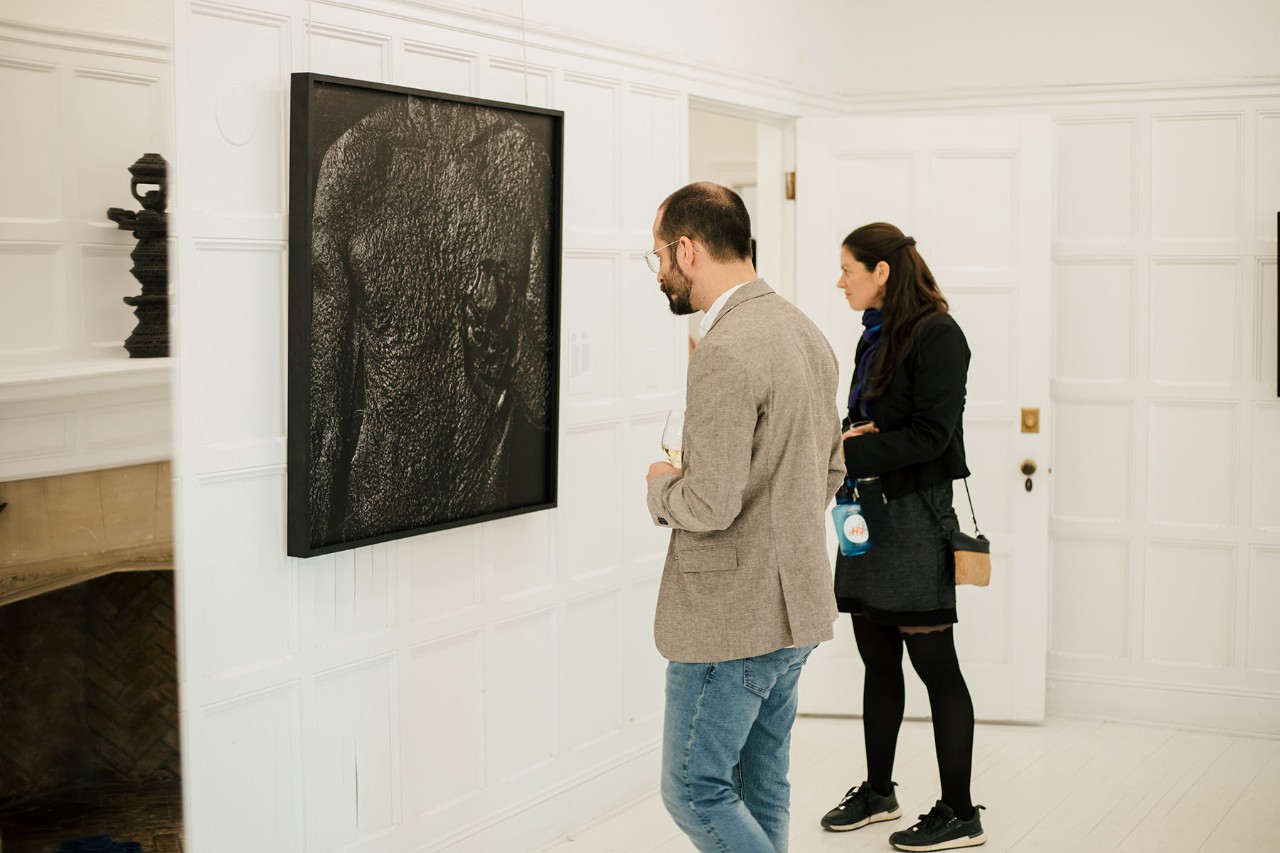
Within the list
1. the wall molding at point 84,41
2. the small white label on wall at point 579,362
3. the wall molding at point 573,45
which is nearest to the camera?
the wall molding at point 84,41

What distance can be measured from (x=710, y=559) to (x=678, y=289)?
0.52 meters

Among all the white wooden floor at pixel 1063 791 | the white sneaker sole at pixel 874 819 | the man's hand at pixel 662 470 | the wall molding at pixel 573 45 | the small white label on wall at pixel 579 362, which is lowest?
the white wooden floor at pixel 1063 791

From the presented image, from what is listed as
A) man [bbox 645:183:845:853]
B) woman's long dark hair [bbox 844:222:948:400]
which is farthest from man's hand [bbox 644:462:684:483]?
woman's long dark hair [bbox 844:222:948:400]

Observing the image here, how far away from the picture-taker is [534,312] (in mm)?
3100

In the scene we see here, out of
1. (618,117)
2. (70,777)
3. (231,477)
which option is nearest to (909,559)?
(618,117)

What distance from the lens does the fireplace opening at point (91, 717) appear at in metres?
2.11

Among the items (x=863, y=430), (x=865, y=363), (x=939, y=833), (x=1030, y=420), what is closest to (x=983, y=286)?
(x=1030, y=420)

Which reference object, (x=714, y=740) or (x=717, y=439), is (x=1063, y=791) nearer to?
(x=714, y=740)

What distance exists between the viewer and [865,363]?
10.9 ft

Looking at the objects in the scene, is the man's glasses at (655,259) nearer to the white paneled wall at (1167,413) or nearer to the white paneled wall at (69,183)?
the white paneled wall at (69,183)

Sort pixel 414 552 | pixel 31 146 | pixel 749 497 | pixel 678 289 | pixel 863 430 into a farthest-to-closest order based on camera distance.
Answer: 1. pixel 863 430
2. pixel 414 552
3. pixel 678 289
4. pixel 749 497
5. pixel 31 146

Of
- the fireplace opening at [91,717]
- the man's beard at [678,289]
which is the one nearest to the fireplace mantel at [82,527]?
the fireplace opening at [91,717]

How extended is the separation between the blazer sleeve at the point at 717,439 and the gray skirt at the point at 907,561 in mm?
1052

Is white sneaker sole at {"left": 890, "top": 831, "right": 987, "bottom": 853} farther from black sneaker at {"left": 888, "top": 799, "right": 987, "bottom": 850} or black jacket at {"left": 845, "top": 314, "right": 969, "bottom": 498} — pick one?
black jacket at {"left": 845, "top": 314, "right": 969, "bottom": 498}
